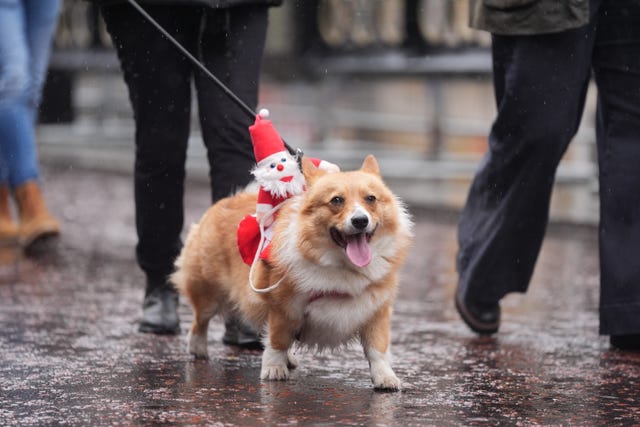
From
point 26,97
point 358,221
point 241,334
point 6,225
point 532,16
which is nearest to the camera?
point 358,221

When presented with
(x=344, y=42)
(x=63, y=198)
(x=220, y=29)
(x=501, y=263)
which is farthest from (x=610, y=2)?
(x=344, y=42)

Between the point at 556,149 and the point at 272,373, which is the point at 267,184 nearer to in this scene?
the point at 272,373

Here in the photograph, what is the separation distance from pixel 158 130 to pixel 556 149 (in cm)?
144

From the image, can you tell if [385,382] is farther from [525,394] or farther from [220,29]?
[220,29]

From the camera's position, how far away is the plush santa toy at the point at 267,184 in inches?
167

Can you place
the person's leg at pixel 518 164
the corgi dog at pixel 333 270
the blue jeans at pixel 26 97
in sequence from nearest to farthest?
the corgi dog at pixel 333 270
the person's leg at pixel 518 164
the blue jeans at pixel 26 97

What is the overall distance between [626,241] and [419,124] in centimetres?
854

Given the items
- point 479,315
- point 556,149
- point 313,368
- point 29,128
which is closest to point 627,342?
point 479,315

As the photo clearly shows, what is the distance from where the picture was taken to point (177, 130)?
5164 mm

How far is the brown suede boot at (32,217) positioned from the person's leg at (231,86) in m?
3.15

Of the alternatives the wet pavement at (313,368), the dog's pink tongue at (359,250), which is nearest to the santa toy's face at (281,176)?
the dog's pink tongue at (359,250)

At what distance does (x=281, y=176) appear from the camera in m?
4.23

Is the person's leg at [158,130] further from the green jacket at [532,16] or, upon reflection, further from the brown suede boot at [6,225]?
the brown suede boot at [6,225]

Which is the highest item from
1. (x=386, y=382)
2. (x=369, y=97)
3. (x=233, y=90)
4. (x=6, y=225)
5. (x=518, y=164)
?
(x=233, y=90)
